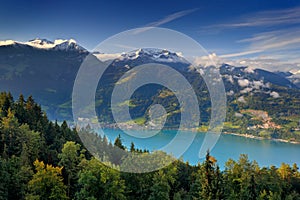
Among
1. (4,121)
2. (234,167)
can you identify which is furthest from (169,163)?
(4,121)

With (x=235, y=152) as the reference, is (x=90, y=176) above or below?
above

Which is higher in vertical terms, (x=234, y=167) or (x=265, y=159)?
(x=234, y=167)

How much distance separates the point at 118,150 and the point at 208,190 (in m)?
32.9

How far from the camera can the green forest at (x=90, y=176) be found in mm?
31478

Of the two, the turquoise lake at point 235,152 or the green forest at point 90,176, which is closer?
the green forest at point 90,176

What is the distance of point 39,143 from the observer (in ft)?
147

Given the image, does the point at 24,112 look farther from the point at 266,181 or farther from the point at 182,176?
the point at 266,181

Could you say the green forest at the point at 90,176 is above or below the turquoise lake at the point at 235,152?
above

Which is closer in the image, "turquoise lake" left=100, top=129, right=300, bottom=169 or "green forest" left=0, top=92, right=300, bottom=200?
"green forest" left=0, top=92, right=300, bottom=200

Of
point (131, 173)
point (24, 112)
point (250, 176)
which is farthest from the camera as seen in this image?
point (24, 112)

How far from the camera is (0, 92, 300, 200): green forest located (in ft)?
103

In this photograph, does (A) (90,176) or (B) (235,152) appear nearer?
(A) (90,176)

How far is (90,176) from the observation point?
31938 mm

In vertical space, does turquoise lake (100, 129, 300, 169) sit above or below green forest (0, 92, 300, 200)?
below
